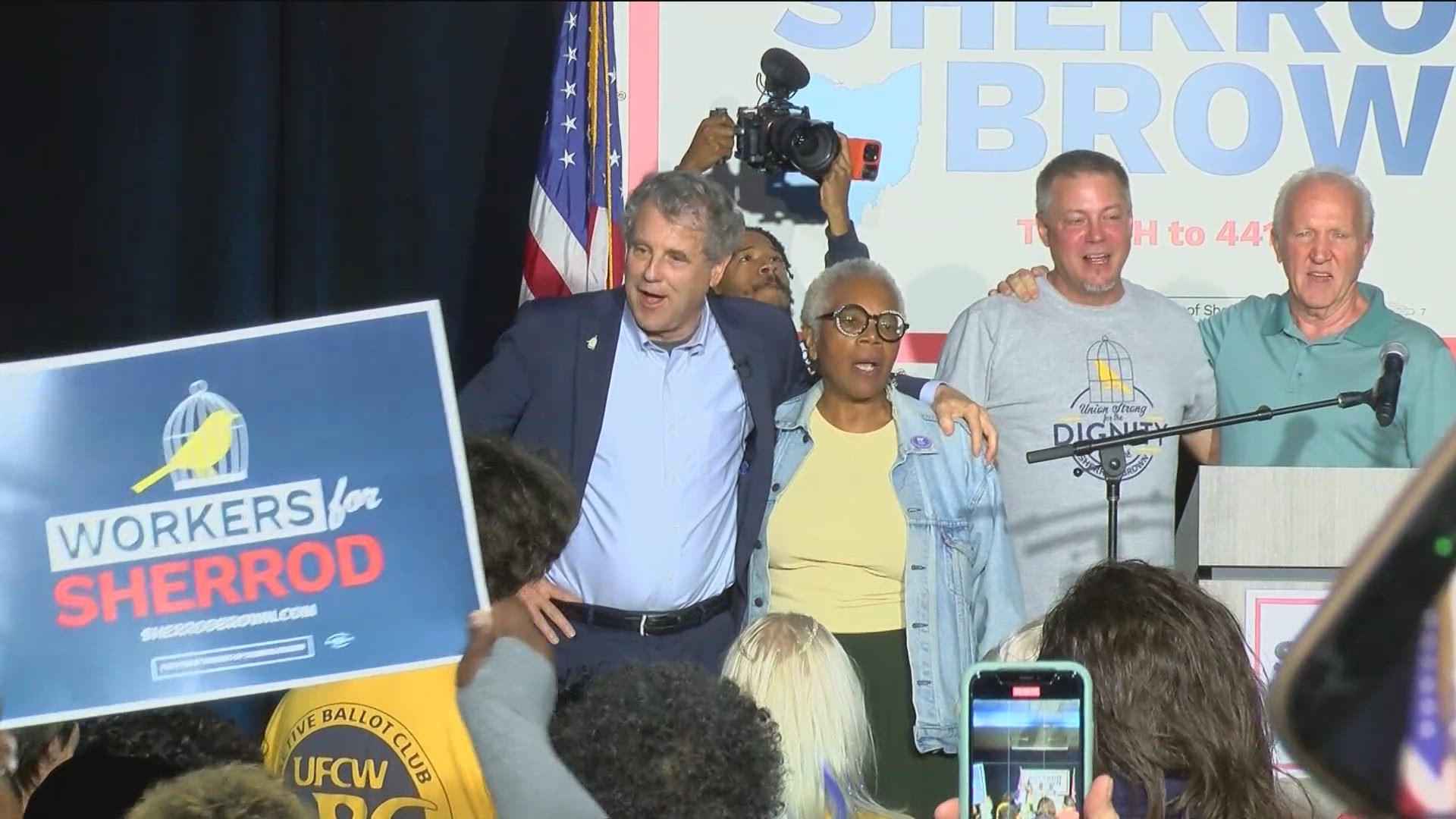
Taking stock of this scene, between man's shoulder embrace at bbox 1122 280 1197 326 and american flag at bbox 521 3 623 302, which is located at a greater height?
american flag at bbox 521 3 623 302

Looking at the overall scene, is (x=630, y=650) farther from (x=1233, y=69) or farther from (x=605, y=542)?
(x=1233, y=69)

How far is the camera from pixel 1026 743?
182cm

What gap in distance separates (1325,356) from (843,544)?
48.2 inches

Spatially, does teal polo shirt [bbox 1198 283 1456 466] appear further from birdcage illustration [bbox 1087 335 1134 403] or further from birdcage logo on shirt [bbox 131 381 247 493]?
birdcage logo on shirt [bbox 131 381 247 493]

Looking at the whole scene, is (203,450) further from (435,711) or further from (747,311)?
(747,311)

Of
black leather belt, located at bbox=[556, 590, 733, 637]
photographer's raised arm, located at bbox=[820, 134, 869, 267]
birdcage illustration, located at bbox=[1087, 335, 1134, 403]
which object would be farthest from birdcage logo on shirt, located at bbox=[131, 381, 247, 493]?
photographer's raised arm, located at bbox=[820, 134, 869, 267]

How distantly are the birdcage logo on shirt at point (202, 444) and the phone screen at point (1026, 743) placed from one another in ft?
2.93

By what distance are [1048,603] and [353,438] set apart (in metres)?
2.37

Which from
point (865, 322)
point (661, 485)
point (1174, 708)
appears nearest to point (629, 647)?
point (661, 485)

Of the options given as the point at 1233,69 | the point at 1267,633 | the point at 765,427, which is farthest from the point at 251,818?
the point at 1233,69

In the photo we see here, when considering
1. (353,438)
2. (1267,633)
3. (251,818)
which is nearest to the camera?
(251,818)

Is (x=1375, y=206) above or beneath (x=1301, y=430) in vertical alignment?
above

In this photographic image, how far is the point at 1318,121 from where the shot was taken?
16.7 ft

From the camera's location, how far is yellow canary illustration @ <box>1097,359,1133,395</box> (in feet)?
13.5
